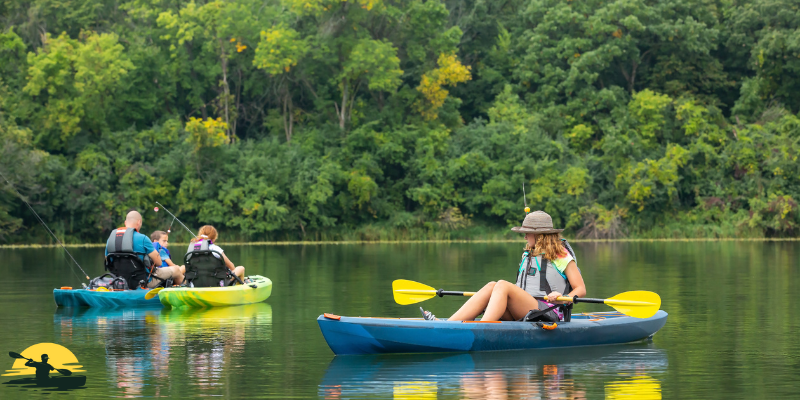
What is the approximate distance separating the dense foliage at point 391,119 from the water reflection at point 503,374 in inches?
1457

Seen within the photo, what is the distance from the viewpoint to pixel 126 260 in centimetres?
1794

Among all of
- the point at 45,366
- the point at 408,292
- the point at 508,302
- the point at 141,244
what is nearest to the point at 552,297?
the point at 508,302

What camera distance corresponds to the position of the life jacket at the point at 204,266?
1756cm

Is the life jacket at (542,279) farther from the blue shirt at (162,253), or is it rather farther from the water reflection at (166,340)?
the blue shirt at (162,253)

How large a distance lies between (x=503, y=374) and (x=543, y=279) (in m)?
1.80

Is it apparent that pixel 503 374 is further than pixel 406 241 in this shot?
No

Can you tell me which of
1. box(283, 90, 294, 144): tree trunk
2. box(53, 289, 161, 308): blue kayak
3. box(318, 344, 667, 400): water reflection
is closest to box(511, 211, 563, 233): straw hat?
box(318, 344, 667, 400): water reflection

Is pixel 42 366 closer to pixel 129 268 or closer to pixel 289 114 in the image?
pixel 129 268

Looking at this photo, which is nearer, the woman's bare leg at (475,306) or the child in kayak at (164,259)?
A: the woman's bare leg at (475,306)

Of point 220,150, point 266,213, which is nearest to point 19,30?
point 220,150

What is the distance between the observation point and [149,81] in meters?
54.6

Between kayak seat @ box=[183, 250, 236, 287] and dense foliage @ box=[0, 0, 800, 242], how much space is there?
98.8 ft

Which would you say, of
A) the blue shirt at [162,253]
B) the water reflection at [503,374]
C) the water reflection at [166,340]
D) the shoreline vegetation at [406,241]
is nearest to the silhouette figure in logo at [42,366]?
the water reflection at [166,340]

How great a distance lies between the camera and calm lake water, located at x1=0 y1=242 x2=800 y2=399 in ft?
32.4
